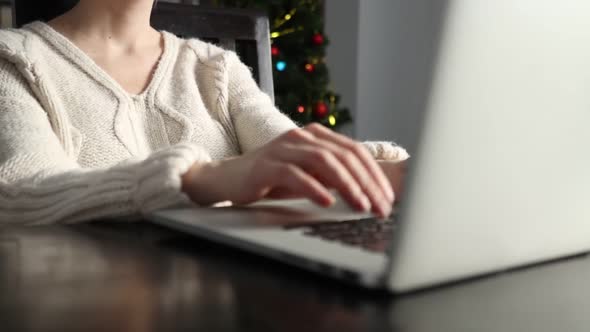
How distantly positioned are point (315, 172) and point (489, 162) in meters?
0.20

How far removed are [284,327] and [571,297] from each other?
6.4 inches

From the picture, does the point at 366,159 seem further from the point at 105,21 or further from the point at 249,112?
the point at 105,21

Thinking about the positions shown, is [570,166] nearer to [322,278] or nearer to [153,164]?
[322,278]

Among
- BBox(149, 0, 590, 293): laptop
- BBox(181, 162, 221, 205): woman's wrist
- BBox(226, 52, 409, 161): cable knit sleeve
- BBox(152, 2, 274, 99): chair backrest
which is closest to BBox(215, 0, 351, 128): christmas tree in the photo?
BBox(152, 2, 274, 99): chair backrest

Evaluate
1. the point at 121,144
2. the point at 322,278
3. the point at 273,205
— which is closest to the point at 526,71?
the point at 322,278

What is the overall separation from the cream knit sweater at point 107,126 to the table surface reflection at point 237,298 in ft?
0.50

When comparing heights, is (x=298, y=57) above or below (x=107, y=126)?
below

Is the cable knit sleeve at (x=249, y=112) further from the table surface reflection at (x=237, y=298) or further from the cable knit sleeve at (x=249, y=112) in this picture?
the table surface reflection at (x=237, y=298)

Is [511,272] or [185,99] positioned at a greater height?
[511,272]

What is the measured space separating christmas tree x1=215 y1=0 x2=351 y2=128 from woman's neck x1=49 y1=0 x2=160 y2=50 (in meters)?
1.45

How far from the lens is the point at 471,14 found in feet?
1.03

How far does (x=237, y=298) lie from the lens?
13.4 inches

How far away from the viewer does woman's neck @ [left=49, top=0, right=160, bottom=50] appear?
3.88 ft

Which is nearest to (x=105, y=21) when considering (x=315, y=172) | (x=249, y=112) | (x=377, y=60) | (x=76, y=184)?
(x=249, y=112)
